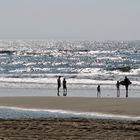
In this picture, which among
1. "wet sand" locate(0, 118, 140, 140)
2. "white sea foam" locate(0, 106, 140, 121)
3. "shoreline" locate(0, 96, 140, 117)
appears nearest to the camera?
"wet sand" locate(0, 118, 140, 140)

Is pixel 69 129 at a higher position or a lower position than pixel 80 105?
higher

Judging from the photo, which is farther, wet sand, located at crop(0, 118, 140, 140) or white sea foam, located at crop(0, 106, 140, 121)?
white sea foam, located at crop(0, 106, 140, 121)

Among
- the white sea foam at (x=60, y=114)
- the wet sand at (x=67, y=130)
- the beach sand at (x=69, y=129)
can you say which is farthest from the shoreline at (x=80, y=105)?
the wet sand at (x=67, y=130)

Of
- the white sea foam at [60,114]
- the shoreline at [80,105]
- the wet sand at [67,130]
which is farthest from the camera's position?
the shoreline at [80,105]

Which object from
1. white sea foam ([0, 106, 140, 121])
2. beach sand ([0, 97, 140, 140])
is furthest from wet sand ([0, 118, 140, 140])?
white sea foam ([0, 106, 140, 121])

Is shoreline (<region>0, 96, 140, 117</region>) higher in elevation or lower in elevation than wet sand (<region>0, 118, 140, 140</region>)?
lower

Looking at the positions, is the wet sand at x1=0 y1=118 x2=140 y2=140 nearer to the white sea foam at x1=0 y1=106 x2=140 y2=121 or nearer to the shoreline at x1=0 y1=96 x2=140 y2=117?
→ the white sea foam at x1=0 y1=106 x2=140 y2=121

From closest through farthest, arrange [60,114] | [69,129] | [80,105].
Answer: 1. [69,129]
2. [60,114]
3. [80,105]

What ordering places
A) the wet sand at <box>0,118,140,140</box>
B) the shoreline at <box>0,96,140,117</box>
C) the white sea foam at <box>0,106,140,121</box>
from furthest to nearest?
the shoreline at <box>0,96,140,117</box> → the white sea foam at <box>0,106,140,121</box> → the wet sand at <box>0,118,140,140</box>

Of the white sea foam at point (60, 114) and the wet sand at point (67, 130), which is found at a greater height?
the wet sand at point (67, 130)

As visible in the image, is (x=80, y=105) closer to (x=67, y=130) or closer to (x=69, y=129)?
(x=69, y=129)

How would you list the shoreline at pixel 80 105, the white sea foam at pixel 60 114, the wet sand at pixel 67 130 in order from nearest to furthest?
the wet sand at pixel 67 130
the white sea foam at pixel 60 114
the shoreline at pixel 80 105

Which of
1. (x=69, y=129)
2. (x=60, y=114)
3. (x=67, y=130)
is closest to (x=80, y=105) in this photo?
(x=60, y=114)

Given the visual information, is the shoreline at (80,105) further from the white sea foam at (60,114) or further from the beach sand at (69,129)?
the beach sand at (69,129)
